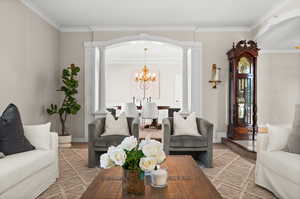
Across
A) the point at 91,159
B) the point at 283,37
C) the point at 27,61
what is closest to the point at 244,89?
the point at 283,37

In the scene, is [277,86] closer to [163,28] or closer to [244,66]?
[244,66]

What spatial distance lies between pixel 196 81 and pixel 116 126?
8.36 ft

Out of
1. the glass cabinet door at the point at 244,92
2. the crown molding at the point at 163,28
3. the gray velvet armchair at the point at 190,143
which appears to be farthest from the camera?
the crown molding at the point at 163,28

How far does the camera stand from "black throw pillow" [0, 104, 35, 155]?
9.05ft

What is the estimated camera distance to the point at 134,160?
5.52ft

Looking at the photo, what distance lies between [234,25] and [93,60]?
348cm

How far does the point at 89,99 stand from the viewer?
6.09 metres

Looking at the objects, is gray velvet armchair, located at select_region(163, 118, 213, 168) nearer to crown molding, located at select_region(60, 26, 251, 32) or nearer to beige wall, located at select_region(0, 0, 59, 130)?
beige wall, located at select_region(0, 0, 59, 130)

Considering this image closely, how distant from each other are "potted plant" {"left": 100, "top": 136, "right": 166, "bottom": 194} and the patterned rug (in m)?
1.34

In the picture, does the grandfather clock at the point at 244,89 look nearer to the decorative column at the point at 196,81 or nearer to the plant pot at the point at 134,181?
the decorative column at the point at 196,81

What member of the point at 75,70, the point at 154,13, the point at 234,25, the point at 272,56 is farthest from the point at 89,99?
the point at 272,56

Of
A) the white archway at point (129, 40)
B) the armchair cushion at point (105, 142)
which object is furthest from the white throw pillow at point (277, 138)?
the white archway at point (129, 40)

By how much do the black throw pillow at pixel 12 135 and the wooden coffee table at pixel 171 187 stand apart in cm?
124

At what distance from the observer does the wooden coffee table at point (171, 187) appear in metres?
1.70
